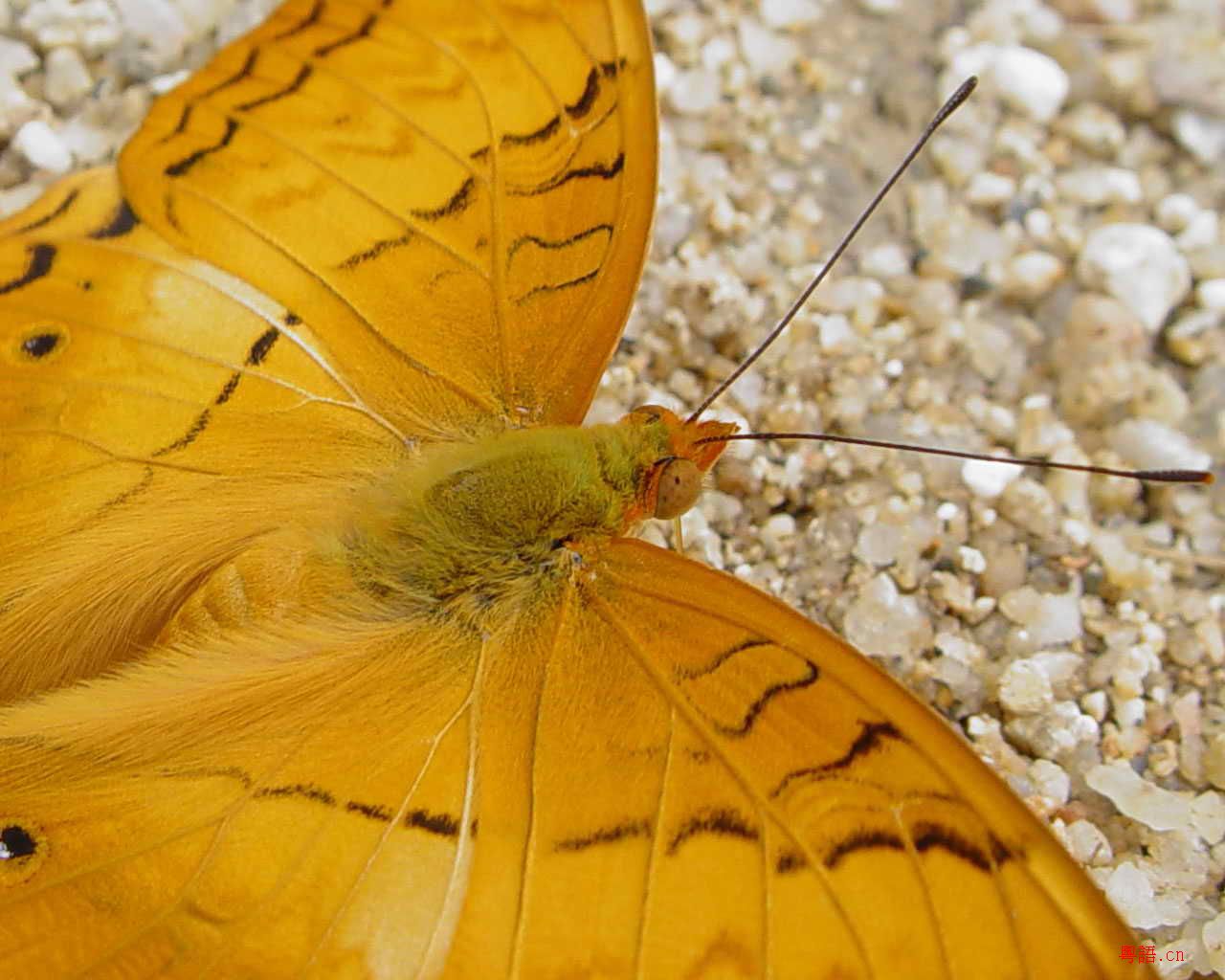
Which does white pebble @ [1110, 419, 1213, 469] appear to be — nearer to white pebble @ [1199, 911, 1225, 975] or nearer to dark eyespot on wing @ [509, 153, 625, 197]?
white pebble @ [1199, 911, 1225, 975]

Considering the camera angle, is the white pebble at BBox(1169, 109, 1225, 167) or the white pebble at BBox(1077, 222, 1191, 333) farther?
the white pebble at BBox(1169, 109, 1225, 167)

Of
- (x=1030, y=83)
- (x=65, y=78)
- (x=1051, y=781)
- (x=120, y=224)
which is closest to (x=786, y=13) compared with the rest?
(x=1030, y=83)

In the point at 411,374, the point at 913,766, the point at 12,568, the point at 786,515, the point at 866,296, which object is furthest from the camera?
the point at 866,296

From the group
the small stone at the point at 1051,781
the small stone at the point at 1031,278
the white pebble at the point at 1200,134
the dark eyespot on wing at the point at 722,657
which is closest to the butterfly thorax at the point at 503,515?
the dark eyespot on wing at the point at 722,657

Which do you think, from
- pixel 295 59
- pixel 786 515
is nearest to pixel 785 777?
pixel 786 515

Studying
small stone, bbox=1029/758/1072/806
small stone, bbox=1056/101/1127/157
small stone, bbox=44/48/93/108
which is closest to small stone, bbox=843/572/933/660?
small stone, bbox=1029/758/1072/806

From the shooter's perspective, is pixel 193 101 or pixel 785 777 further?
pixel 193 101

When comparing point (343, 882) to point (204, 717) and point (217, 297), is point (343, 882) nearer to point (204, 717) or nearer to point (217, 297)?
point (204, 717)
